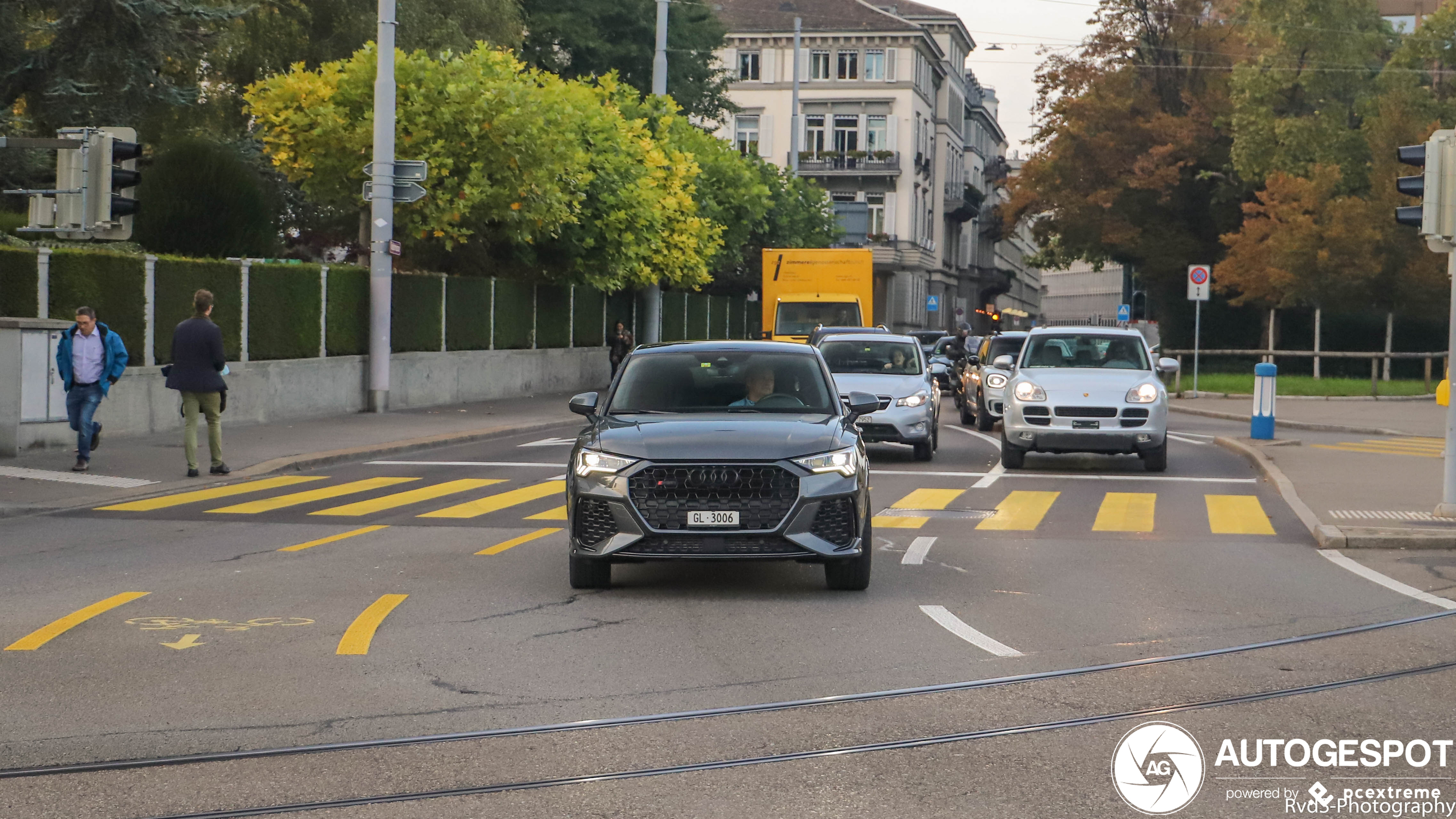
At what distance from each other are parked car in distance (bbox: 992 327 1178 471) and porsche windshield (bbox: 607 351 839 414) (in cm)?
858

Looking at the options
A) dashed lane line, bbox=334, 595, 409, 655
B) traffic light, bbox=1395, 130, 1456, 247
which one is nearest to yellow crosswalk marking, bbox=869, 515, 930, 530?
traffic light, bbox=1395, 130, 1456, 247

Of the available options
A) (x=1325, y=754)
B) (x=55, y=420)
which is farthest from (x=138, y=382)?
(x=1325, y=754)

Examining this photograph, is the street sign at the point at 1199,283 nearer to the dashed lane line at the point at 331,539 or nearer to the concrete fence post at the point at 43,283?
the concrete fence post at the point at 43,283

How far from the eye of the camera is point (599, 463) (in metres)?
9.88

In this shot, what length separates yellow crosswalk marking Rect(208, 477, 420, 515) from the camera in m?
14.9

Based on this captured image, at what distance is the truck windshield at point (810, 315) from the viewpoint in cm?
3991

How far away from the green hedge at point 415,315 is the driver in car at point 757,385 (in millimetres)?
19592

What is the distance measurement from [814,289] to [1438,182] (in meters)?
27.2

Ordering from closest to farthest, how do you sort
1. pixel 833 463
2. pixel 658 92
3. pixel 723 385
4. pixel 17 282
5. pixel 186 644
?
pixel 186 644
pixel 833 463
pixel 723 385
pixel 17 282
pixel 658 92

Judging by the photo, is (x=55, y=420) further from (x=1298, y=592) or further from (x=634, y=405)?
(x=1298, y=592)

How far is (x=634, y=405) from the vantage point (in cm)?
1081

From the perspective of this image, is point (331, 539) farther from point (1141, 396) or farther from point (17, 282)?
point (1141, 396)

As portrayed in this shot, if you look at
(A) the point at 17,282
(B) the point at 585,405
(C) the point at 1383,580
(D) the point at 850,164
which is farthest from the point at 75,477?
(D) the point at 850,164

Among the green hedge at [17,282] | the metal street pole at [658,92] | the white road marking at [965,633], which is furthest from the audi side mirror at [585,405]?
the metal street pole at [658,92]
